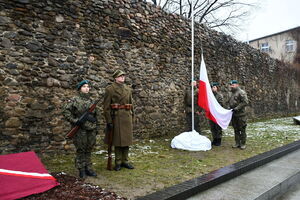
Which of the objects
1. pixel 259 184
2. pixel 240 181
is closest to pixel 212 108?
pixel 240 181

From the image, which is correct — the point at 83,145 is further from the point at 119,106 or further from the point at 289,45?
the point at 289,45

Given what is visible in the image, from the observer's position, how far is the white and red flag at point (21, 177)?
9.83ft

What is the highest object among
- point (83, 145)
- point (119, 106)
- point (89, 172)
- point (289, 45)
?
point (289, 45)

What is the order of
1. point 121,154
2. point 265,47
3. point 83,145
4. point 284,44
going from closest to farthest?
point 83,145, point 121,154, point 284,44, point 265,47

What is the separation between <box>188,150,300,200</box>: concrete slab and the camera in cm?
347

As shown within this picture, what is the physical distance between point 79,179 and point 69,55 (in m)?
3.22

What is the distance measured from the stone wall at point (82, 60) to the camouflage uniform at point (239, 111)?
257 cm

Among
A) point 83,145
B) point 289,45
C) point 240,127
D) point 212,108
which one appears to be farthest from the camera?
point 289,45

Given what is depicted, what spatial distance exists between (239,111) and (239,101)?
259mm

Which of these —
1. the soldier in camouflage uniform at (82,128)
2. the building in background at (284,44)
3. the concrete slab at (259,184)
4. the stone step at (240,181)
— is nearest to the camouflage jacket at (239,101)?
the stone step at (240,181)

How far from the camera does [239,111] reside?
21.2 feet

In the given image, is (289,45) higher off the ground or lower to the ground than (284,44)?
lower

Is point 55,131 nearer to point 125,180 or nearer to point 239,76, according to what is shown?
point 125,180

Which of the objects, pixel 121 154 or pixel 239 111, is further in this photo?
pixel 239 111
